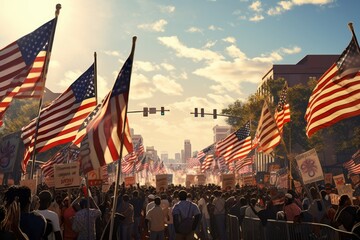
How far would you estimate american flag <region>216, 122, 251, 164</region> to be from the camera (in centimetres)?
2522

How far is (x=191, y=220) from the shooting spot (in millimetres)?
10797

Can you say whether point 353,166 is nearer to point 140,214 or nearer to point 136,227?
point 140,214

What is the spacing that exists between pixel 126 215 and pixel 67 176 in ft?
11.5

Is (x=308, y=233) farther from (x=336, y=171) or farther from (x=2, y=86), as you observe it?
(x=336, y=171)

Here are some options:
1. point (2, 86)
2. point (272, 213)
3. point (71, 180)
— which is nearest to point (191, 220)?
point (272, 213)

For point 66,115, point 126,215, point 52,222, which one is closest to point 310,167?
point 126,215

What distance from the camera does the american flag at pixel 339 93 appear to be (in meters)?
10.6

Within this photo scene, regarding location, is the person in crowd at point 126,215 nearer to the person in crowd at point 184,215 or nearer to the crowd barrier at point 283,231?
the crowd barrier at point 283,231

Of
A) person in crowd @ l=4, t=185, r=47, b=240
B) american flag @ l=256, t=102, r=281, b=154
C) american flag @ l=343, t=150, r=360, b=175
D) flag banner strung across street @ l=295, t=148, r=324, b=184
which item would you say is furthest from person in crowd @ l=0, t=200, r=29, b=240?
american flag @ l=343, t=150, r=360, b=175

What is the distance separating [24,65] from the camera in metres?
12.1

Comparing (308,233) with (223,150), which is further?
(223,150)

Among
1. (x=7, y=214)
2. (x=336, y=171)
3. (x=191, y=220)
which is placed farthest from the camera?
(x=336, y=171)

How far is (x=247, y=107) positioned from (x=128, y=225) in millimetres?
51702

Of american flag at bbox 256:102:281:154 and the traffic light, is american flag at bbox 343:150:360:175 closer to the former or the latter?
the traffic light
